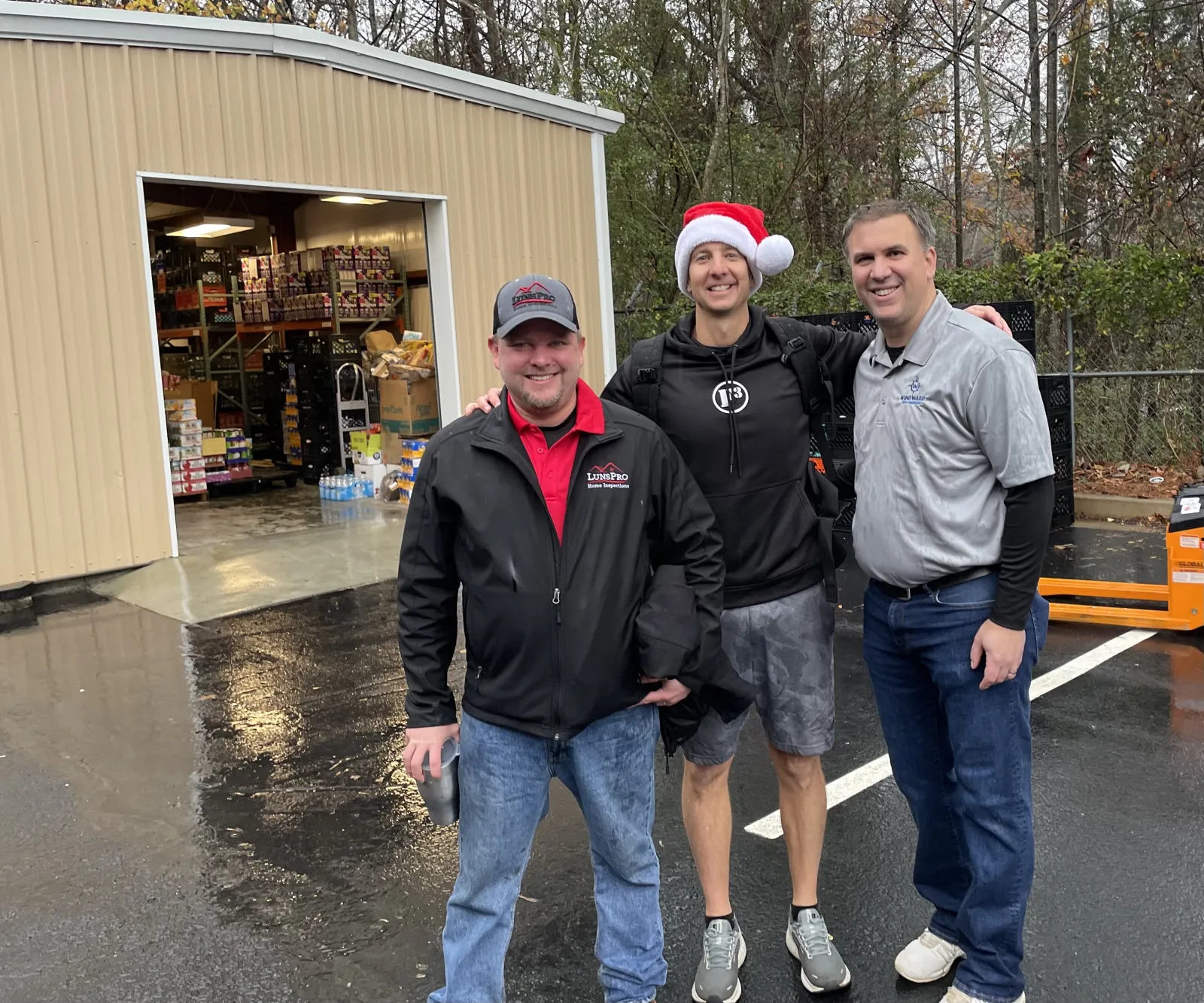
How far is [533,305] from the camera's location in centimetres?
263

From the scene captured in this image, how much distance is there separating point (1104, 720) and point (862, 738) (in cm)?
112

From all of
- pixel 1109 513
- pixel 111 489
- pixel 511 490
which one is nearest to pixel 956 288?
pixel 1109 513

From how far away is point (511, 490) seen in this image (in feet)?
8.57

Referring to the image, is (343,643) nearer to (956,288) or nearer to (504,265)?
(504,265)

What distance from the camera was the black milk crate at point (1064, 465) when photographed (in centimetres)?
985

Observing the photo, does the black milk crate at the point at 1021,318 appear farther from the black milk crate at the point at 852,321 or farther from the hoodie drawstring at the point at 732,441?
the hoodie drawstring at the point at 732,441

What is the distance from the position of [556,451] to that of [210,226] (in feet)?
45.3

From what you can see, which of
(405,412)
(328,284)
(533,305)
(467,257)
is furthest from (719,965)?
(328,284)

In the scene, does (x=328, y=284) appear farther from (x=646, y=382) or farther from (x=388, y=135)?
(x=646, y=382)

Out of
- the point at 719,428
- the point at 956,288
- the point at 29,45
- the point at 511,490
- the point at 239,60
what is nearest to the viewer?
the point at 511,490

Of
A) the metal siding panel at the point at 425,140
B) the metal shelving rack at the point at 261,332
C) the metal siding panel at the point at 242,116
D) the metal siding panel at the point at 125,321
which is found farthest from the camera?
the metal shelving rack at the point at 261,332

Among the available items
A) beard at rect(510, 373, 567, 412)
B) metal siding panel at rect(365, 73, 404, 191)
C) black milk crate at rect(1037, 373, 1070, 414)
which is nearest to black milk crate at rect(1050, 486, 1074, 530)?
black milk crate at rect(1037, 373, 1070, 414)

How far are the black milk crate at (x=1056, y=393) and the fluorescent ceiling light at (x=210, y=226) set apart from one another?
10613 mm

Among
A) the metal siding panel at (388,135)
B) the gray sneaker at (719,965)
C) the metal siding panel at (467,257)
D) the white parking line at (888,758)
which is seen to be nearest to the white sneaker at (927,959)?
the gray sneaker at (719,965)
